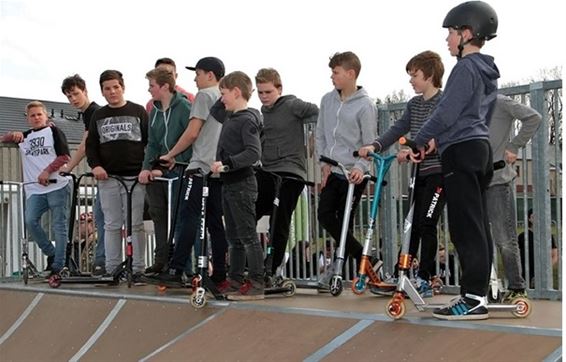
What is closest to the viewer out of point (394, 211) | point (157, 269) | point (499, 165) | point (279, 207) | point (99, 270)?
point (499, 165)

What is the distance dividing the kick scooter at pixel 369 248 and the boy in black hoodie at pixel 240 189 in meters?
0.83

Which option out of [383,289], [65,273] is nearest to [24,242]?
[65,273]

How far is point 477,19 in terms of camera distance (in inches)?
192

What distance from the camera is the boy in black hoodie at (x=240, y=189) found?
648 centimetres

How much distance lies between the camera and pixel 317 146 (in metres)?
7.18

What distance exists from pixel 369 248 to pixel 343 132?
3.92 ft

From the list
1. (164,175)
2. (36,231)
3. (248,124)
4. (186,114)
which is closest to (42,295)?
(36,231)

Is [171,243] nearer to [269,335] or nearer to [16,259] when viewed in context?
[269,335]

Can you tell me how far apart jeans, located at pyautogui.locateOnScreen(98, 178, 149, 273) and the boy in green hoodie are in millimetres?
574

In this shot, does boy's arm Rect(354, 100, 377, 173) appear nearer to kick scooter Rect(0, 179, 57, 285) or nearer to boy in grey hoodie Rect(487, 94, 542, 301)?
boy in grey hoodie Rect(487, 94, 542, 301)

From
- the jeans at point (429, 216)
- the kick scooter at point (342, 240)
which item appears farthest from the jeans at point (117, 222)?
the jeans at point (429, 216)

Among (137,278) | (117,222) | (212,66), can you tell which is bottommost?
(137,278)

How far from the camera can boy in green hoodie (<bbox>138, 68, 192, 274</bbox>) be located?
7.75 m

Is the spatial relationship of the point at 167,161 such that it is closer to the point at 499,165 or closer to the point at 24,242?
the point at 24,242
